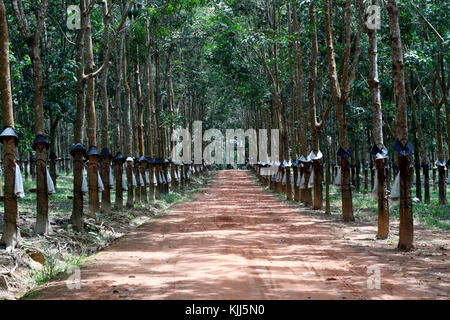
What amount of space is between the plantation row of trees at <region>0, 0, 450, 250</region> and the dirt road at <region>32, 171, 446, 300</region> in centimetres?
184

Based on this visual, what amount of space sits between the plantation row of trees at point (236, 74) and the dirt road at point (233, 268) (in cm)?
184

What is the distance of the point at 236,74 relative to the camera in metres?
32.6

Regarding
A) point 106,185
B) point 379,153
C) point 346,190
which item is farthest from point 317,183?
point 106,185

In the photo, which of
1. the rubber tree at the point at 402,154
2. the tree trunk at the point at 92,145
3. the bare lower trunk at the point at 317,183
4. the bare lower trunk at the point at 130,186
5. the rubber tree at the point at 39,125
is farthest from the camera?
the bare lower trunk at the point at 130,186

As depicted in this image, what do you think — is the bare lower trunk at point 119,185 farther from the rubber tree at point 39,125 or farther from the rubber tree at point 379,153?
the rubber tree at point 379,153

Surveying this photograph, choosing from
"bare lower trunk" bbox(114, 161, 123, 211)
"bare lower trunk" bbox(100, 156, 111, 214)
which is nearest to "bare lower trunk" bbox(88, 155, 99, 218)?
"bare lower trunk" bbox(100, 156, 111, 214)

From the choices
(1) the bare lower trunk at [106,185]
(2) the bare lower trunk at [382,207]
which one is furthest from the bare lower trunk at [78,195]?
(2) the bare lower trunk at [382,207]

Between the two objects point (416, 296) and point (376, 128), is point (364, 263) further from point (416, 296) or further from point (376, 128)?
point (376, 128)

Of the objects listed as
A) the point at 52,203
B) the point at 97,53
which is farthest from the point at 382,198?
the point at 97,53

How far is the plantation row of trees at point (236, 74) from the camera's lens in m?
11.7

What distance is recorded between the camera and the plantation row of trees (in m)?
11.7

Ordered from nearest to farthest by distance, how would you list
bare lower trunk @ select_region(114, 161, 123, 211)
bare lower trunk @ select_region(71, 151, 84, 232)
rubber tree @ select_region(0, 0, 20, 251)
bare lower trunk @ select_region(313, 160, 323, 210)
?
rubber tree @ select_region(0, 0, 20, 251), bare lower trunk @ select_region(71, 151, 84, 232), bare lower trunk @ select_region(114, 161, 123, 211), bare lower trunk @ select_region(313, 160, 323, 210)

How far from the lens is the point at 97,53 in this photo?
25781 mm

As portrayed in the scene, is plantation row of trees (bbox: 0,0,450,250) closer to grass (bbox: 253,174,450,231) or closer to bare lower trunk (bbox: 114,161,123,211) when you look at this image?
bare lower trunk (bbox: 114,161,123,211)
